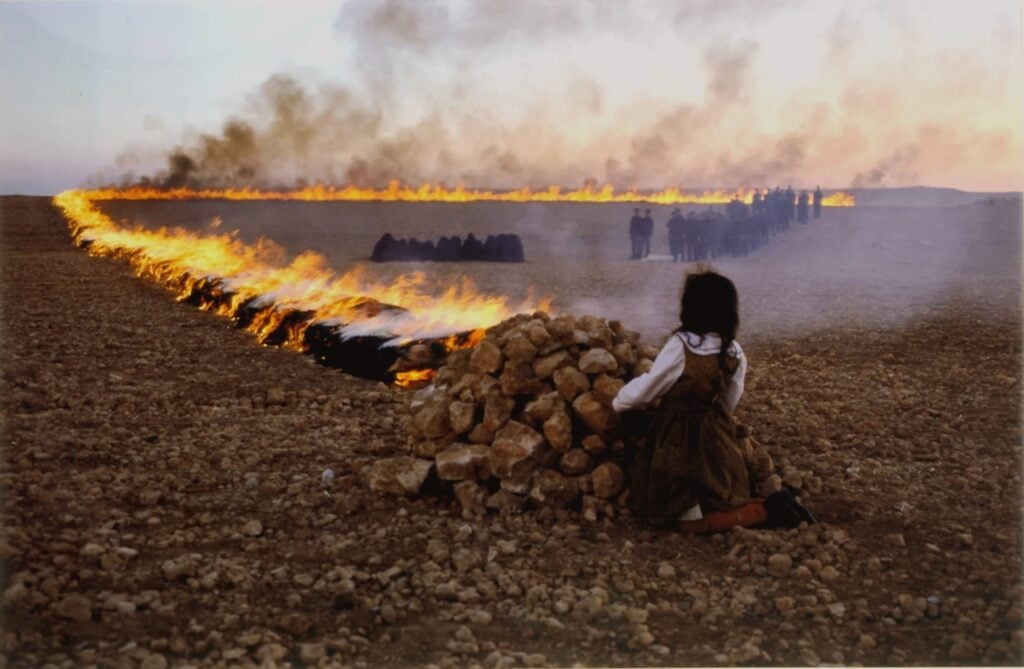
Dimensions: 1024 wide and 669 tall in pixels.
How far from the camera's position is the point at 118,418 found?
7637mm

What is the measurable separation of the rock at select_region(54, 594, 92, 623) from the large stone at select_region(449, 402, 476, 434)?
2.58 meters

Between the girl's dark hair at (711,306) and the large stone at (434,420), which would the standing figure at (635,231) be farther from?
the girl's dark hair at (711,306)

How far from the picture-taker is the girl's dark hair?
16.9ft

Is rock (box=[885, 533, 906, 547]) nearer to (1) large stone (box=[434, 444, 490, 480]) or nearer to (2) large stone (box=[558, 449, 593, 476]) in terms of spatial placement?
(2) large stone (box=[558, 449, 593, 476])

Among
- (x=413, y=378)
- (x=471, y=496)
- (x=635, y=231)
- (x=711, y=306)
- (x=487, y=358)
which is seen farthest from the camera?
(x=635, y=231)

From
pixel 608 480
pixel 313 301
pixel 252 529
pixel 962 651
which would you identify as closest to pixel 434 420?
pixel 608 480

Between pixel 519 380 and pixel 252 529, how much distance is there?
1.91 metres

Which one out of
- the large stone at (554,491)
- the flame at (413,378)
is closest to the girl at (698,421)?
the large stone at (554,491)

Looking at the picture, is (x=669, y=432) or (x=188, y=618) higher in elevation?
(x=669, y=432)

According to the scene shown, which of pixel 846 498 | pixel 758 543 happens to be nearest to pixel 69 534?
pixel 758 543

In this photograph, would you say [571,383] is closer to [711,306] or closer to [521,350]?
[521,350]

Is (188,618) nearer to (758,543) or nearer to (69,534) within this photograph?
(69,534)

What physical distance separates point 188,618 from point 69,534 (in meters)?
1.23

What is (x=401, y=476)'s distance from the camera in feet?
19.2
